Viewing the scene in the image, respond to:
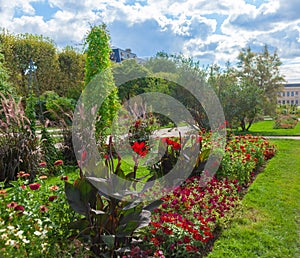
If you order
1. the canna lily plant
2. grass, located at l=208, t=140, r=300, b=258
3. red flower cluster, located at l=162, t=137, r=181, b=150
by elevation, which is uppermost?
red flower cluster, located at l=162, t=137, r=181, b=150

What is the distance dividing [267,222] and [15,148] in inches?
147

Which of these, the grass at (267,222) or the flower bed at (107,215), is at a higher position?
the flower bed at (107,215)

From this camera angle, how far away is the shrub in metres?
4.95

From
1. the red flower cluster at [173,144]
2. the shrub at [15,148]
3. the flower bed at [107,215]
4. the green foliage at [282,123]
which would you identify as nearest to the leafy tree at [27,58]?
the green foliage at [282,123]

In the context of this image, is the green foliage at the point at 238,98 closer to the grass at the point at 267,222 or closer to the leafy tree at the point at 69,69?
the grass at the point at 267,222

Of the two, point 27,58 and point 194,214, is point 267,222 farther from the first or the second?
point 27,58

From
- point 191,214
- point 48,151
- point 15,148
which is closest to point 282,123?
point 48,151

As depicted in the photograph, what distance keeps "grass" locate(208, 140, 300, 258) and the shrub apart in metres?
3.23

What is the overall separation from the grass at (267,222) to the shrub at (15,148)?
323 cm

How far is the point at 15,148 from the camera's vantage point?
501cm

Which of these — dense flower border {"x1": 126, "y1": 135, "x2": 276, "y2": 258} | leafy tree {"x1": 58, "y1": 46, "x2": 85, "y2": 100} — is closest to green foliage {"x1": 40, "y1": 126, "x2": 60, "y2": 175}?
dense flower border {"x1": 126, "y1": 135, "x2": 276, "y2": 258}

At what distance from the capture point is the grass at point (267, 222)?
297 cm

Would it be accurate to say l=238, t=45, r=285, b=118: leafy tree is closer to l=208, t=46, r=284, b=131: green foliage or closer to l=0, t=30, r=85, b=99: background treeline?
l=208, t=46, r=284, b=131: green foliage

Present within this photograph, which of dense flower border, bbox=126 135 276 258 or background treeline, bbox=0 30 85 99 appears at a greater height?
background treeline, bbox=0 30 85 99
